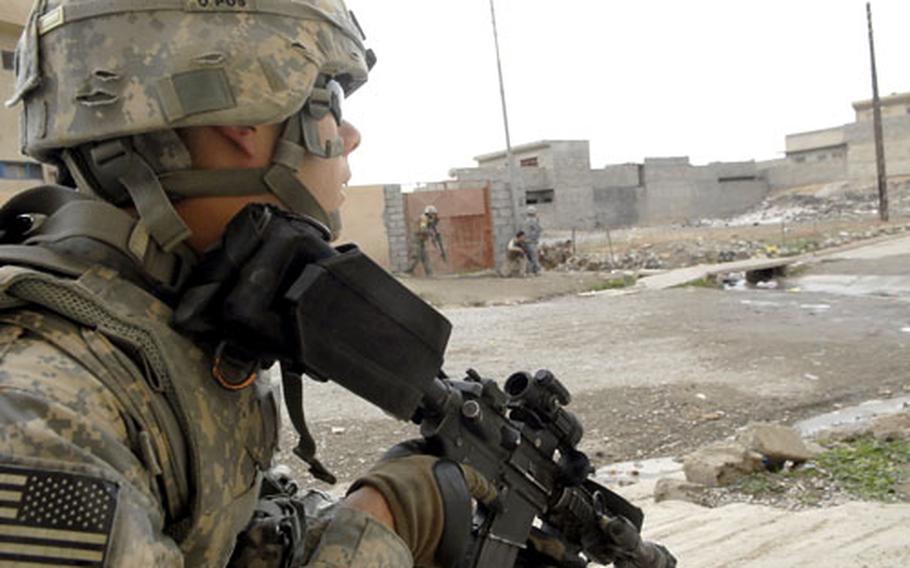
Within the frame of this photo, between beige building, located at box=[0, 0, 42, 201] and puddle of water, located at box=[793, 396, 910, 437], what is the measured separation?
12261mm

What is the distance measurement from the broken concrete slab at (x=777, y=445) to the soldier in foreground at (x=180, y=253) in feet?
11.4

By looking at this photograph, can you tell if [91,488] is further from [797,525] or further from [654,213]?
[654,213]

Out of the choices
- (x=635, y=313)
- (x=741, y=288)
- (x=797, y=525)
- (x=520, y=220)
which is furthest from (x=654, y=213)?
(x=797, y=525)

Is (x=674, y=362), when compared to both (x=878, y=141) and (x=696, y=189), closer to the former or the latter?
(x=878, y=141)

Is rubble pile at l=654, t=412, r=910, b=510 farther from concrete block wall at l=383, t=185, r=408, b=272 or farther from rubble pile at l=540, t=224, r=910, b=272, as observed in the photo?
concrete block wall at l=383, t=185, r=408, b=272

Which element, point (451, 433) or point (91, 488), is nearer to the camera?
point (91, 488)

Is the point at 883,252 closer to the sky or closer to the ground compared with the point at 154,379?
closer to the ground

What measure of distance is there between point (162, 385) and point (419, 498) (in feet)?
1.70

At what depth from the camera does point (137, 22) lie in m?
1.23

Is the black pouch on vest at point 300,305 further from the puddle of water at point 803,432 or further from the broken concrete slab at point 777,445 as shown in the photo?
the broken concrete slab at point 777,445

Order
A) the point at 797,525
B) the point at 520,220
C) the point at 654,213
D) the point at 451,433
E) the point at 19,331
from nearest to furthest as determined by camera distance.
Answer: the point at 19,331 → the point at 451,433 → the point at 797,525 → the point at 520,220 → the point at 654,213

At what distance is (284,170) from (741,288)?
14.0m

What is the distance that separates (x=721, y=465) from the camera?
4.26 m

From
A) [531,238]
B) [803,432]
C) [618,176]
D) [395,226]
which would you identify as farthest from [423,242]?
[618,176]
